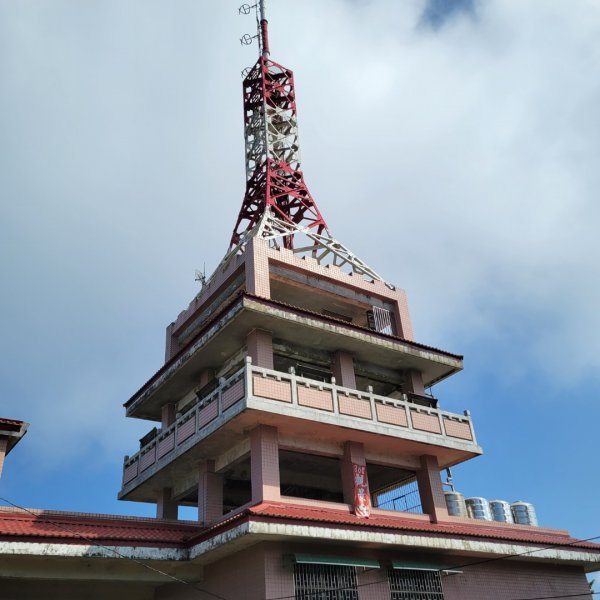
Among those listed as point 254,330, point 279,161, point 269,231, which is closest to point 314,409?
point 254,330

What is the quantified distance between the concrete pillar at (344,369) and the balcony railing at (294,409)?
1.32 metres

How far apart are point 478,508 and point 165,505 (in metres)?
11.9

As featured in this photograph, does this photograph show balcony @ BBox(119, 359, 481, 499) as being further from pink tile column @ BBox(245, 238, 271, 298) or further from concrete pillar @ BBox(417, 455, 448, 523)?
pink tile column @ BBox(245, 238, 271, 298)

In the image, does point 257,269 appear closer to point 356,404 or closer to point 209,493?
point 356,404

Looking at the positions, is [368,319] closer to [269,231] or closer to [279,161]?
[269,231]

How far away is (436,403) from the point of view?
890 inches

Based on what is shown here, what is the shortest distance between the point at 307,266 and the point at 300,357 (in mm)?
3559

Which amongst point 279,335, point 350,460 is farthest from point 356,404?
point 279,335

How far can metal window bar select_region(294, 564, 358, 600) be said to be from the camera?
1602cm

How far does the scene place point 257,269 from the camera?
21.8 meters

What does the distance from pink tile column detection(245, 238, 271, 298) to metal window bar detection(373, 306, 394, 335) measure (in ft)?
15.3

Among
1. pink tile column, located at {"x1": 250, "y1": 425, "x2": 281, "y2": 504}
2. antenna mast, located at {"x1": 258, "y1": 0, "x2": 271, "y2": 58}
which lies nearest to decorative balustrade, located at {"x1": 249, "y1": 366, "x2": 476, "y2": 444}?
pink tile column, located at {"x1": 250, "y1": 425, "x2": 281, "y2": 504}

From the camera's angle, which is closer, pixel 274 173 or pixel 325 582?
pixel 325 582

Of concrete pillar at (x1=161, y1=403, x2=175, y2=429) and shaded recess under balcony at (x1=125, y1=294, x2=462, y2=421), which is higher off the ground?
shaded recess under balcony at (x1=125, y1=294, x2=462, y2=421)
